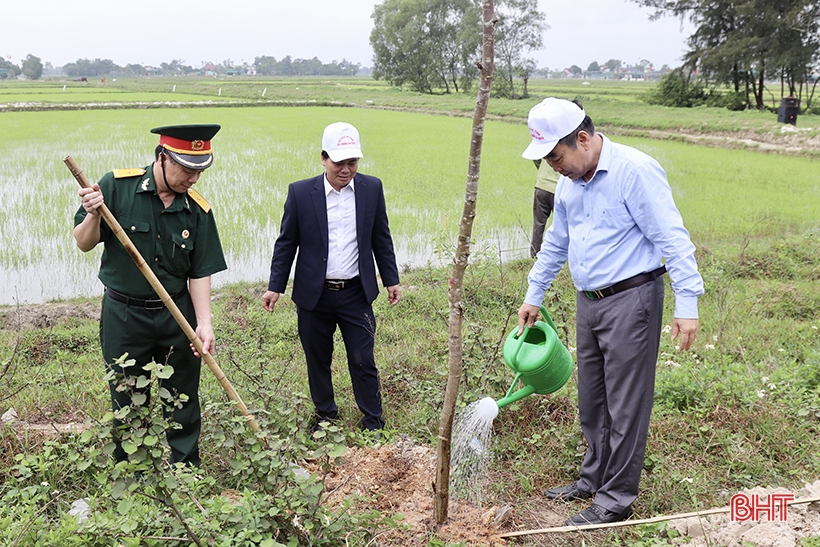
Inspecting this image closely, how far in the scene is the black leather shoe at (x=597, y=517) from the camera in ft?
8.61

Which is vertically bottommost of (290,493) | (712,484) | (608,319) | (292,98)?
(712,484)

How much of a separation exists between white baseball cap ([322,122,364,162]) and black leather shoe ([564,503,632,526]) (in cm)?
190

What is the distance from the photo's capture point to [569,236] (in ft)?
9.02

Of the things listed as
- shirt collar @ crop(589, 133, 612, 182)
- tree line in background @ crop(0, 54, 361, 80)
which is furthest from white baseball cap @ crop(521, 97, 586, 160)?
tree line in background @ crop(0, 54, 361, 80)

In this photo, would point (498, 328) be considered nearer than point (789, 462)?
No

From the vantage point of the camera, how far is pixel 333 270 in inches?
135

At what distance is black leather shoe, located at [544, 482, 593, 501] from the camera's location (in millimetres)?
2891

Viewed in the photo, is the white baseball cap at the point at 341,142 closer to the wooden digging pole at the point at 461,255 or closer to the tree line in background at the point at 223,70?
the wooden digging pole at the point at 461,255

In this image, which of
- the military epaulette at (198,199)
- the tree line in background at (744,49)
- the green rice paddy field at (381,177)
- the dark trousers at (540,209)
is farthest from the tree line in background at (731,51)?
the military epaulette at (198,199)

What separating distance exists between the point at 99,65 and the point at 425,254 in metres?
133

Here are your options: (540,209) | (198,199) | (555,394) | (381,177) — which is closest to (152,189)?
(198,199)

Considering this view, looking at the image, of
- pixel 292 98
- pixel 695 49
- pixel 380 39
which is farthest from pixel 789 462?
pixel 380 39

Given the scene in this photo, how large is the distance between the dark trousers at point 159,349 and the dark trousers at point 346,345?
67cm

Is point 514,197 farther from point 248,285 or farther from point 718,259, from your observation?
point 248,285
